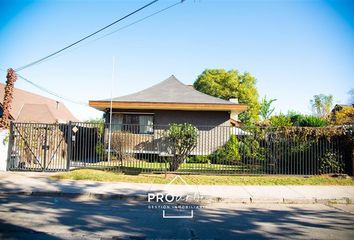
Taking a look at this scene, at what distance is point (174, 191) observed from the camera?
8.45 m

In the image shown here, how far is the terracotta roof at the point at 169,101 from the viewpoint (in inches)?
644

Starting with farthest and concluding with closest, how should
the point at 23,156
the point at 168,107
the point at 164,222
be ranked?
the point at 168,107 → the point at 23,156 → the point at 164,222

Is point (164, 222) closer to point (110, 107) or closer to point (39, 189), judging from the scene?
point (39, 189)

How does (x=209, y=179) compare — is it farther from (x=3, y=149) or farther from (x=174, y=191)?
(x=3, y=149)

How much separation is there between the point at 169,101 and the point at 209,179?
777cm

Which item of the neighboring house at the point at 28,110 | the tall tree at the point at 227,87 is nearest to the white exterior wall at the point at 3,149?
the neighboring house at the point at 28,110

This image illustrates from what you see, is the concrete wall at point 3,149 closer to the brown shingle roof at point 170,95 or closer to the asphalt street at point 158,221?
the asphalt street at point 158,221

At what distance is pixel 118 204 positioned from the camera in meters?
7.05

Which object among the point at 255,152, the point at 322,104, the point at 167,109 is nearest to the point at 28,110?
the point at 167,109

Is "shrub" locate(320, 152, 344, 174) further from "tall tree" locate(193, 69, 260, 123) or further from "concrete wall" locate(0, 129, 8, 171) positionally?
"tall tree" locate(193, 69, 260, 123)

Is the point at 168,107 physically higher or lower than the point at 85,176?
higher

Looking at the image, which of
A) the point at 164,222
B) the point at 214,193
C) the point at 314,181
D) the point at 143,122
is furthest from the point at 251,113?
the point at 164,222

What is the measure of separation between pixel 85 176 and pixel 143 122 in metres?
7.90

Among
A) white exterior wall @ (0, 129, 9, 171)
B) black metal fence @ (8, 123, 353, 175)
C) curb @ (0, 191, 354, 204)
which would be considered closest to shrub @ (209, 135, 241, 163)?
black metal fence @ (8, 123, 353, 175)
